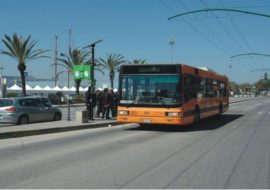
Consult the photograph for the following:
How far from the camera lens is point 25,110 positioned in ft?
73.2

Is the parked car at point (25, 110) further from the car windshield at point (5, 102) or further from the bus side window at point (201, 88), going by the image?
the bus side window at point (201, 88)

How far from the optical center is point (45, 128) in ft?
59.1

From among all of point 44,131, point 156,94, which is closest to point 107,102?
point 156,94

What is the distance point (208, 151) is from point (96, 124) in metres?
8.97

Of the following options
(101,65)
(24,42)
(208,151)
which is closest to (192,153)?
(208,151)

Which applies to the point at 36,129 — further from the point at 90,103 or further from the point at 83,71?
→ the point at 83,71

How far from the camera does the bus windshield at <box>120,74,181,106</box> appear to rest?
18.7 m

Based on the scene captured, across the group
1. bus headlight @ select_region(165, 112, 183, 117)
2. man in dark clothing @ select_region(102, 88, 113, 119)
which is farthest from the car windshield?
bus headlight @ select_region(165, 112, 183, 117)

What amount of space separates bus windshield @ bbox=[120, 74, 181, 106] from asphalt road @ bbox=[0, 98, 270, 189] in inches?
89.5

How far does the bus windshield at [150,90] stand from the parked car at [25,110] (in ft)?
17.7

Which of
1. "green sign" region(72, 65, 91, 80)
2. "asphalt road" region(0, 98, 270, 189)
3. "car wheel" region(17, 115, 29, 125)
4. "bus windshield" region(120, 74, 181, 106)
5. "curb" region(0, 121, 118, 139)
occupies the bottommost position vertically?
"asphalt road" region(0, 98, 270, 189)

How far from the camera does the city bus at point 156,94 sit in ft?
61.1

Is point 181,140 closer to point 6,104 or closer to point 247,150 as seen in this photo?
point 247,150

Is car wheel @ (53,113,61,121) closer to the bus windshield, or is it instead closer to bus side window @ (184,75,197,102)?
the bus windshield
